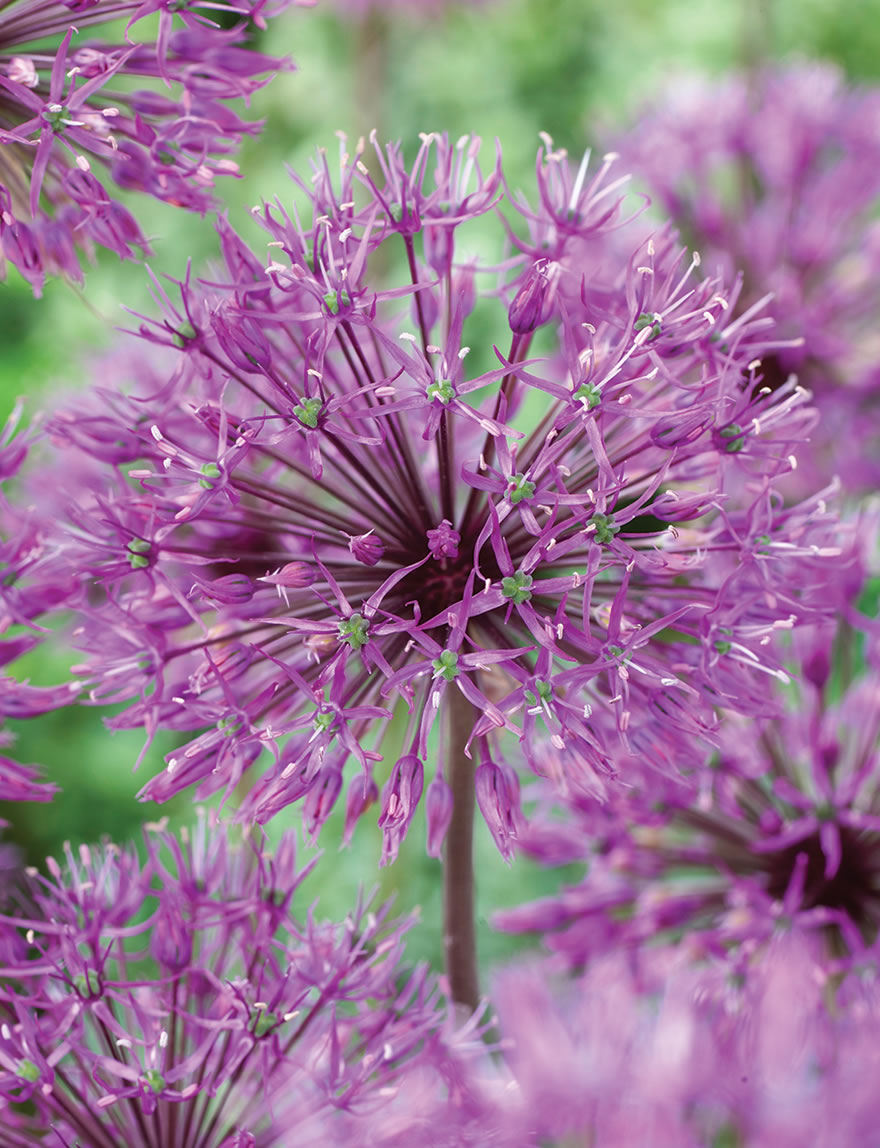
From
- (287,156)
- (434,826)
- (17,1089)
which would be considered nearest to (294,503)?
(434,826)

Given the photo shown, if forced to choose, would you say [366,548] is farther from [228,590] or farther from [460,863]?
[460,863]

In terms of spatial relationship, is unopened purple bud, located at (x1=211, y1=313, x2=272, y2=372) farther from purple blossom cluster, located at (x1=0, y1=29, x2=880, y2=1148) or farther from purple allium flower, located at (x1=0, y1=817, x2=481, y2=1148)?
purple allium flower, located at (x1=0, y1=817, x2=481, y2=1148)

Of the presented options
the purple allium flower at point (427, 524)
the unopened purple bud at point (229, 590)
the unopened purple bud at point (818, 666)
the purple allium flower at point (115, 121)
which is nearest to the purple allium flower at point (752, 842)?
the unopened purple bud at point (818, 666)

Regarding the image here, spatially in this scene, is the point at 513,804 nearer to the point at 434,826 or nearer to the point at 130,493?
the point at 434,826

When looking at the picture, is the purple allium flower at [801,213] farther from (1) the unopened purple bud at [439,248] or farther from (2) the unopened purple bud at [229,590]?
(2) the unopened purple bud at [229,590]

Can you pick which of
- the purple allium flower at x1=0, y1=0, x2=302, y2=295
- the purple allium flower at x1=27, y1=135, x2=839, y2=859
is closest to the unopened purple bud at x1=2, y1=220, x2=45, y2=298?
the purple allium flower at x1=0, y1=0, x2=302, y2=295

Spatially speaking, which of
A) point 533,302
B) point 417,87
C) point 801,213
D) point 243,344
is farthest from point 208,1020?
point 417,87

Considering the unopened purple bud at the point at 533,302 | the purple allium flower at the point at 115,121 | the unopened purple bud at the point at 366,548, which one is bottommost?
the unopened purple bud at the point at 366,548
